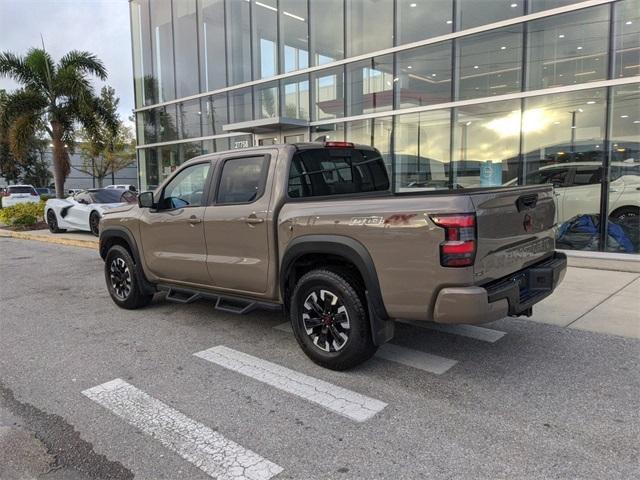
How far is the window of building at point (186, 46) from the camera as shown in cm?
1683

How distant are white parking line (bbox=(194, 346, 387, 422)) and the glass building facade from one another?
7168mm

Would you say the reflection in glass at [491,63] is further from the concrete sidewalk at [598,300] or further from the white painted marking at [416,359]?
the white painted marking at [416,359]

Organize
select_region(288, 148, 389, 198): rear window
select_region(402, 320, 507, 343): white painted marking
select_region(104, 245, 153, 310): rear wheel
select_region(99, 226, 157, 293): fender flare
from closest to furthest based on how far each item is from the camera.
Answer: select_region(288, 148, 389, 198): rear window → select_region(402, 320, 507, 343): white painted marking → select_region(99, 226, 157, 293): fender flare → select_region(104, 245, 153, 310): rear wheel

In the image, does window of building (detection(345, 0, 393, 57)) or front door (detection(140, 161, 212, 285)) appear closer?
front door (detection(140, 161, 212, 285))

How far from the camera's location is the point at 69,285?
801 cm

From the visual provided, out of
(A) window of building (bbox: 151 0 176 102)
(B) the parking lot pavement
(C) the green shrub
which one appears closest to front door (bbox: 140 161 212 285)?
(B) the parking lot pavement

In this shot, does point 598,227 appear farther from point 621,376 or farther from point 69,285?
point 69,285

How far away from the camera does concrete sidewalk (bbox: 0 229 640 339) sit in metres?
5.28

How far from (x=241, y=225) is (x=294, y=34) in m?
10.8

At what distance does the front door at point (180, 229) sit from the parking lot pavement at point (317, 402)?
0.67m

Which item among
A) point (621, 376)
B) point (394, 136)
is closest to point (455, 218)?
point (621, 376)

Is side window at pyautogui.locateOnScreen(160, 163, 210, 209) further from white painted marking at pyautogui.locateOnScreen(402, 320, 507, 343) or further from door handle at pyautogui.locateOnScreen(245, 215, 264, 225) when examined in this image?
white painted marking at pyautogui.locateOnScreen(402, 320, 507, 343)

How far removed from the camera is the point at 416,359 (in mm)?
4359

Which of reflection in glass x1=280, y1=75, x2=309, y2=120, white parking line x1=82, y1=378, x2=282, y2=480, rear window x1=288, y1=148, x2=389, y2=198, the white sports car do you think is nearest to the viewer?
white parking line x1=82, y1=378, x2=282, y2=480
